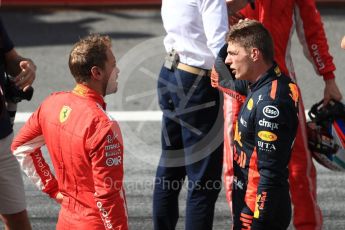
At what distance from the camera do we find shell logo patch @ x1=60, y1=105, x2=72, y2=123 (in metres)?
4.92

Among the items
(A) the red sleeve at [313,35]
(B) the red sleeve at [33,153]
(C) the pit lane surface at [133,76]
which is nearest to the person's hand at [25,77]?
(B) the red sleeve at [33,153]

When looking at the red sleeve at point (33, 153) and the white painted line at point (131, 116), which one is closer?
the red sleeve at point (33, 153)

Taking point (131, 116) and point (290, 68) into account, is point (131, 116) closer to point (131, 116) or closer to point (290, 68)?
point (131, 116)

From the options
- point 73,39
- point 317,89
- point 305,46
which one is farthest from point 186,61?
point 73,39

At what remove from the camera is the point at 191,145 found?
630 centimetres

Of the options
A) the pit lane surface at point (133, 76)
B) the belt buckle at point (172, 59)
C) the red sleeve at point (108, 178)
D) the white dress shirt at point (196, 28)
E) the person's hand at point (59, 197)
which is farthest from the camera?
the pit lane surface at point (133, 76)

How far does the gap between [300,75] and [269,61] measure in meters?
5.63

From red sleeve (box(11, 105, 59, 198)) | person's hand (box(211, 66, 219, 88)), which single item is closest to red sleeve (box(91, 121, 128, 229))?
red sleeve (box(11, 105, 59, 198))

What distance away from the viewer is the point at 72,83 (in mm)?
10508

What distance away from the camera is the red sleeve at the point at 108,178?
467 centimetres

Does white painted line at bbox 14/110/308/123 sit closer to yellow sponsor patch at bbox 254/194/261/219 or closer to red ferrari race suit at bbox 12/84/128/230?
red ferrari race suit at bbox 12/84/128/230

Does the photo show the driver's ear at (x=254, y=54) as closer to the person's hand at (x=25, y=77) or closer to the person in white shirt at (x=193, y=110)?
the person in white shirt at (x=193, y=110)

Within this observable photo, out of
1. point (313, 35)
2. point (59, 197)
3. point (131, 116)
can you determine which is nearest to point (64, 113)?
point (59, 197)

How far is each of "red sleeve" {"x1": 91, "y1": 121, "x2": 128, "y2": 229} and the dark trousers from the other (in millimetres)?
1574
